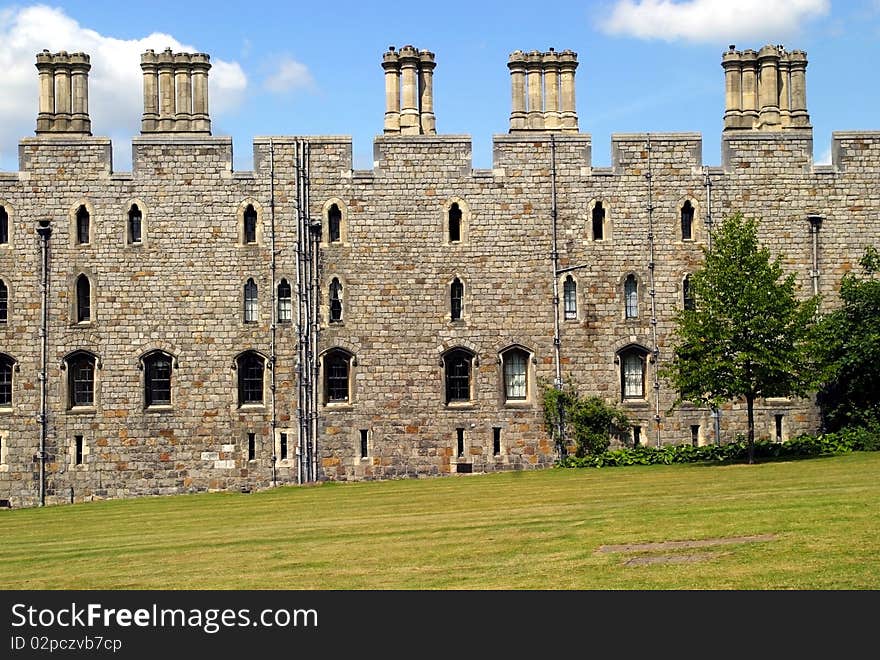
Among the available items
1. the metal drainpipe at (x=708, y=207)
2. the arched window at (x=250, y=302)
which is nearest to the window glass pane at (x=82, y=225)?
the arched window at (x=250, y=302)

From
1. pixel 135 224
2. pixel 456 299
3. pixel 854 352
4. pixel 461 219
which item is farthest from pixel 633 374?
pixel 135 224

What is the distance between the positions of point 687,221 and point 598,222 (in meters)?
2.69

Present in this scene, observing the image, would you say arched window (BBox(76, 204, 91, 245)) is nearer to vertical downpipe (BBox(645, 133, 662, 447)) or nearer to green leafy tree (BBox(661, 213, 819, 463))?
vertical downpipe (BBox(645, 133, 662, 447))

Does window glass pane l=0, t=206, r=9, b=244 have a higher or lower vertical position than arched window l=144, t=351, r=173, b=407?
higher

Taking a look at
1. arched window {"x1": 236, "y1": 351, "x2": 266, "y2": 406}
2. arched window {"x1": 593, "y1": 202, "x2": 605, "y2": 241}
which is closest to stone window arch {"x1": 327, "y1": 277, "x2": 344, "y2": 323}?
arched window {"x1": 236, "y1": 351, "x2": 266, "y2": 406}

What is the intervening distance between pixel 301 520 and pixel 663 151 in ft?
58.2

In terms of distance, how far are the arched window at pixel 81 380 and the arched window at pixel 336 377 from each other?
6865mm

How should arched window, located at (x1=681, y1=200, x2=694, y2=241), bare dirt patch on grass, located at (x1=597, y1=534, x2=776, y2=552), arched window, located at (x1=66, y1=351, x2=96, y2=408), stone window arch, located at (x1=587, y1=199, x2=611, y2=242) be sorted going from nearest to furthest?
bare dirt patch on grass, located at (x1=597, y1=534, x2=776, y2=552), arched window, located at (x1=66, y1=351, x2=96, y2=408), stone window arch, located at (x1=587, y1=199, x2=611, y2=242), arched window, located at (x1=681, y1=200, x2=694, y2=241)

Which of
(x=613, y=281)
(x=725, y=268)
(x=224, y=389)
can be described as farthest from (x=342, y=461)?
(x=725, y=268)

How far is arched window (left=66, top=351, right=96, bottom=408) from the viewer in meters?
39.6

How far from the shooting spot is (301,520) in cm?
2864

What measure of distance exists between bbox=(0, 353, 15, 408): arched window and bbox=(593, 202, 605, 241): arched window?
57.8 ft

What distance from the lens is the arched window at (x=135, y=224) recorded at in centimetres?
3975

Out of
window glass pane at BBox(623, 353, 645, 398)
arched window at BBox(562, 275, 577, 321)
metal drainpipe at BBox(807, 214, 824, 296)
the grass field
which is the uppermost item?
metal drainpipe at BBox(807, 214, 824, 296)
